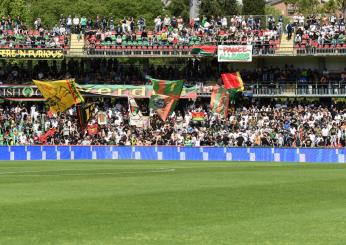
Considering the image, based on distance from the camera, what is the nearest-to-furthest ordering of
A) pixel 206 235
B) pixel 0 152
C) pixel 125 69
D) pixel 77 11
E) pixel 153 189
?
pixel 206 235
pixel 153 189
pixel 0 152
pixel 125 69
pixel 77 11

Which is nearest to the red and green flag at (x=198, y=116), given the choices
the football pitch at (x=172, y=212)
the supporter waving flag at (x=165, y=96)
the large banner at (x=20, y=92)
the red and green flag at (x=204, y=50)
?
the supporter waving flag at (x=165, y=96)

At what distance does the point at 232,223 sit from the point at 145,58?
57.3 metres

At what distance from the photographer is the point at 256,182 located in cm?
2600

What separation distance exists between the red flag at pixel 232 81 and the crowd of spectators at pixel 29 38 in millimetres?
13367

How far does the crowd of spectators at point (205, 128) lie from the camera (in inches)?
2224

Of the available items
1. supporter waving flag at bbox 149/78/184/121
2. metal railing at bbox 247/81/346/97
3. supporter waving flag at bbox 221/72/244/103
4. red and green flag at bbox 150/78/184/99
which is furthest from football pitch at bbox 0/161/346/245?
metal railing at bbox 247/81/346/97

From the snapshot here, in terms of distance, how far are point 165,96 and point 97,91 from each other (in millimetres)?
7860

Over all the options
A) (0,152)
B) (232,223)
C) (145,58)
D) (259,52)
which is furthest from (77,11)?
(232,223)

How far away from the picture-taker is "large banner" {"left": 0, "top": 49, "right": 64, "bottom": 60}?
67.4m

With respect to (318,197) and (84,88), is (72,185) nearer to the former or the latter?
(318,197)

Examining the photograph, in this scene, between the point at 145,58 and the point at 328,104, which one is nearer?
the point at 328,104

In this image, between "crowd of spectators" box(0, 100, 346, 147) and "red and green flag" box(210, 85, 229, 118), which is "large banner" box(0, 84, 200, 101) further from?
"red and green flag" box(210, 85, 229, 118)

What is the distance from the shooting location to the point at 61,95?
5959 centimetres

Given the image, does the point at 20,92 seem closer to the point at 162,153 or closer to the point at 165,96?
the point at 165,96
